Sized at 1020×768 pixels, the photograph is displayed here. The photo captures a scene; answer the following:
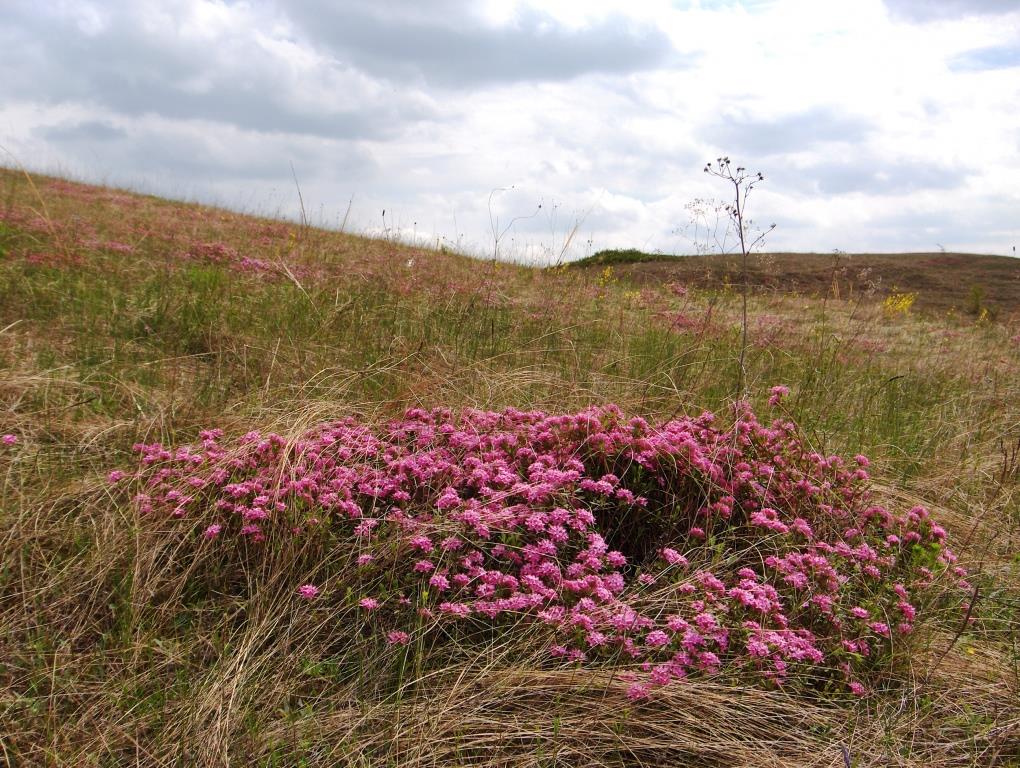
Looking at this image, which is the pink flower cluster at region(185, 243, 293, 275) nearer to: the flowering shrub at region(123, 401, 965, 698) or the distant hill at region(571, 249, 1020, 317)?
the flowering shrub at region(123, 401, 965, 698)

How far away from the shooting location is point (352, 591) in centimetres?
281

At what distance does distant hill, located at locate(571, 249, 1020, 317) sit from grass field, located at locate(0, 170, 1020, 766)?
10217mm

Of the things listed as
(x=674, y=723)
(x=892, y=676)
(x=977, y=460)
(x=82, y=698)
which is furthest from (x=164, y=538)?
(x=977, y=460)

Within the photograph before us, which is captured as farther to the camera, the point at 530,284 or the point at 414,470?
the point at 530,284

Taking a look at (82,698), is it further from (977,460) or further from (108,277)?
(108,277)

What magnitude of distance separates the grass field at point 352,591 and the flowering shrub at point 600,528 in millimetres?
50

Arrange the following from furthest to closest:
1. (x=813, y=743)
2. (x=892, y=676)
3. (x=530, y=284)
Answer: (x=530, y=284) → (x=892, y=676) → (x=813, y=743)

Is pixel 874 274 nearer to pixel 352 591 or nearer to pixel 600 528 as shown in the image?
pixel 600 528

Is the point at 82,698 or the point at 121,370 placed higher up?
the point at 121,370

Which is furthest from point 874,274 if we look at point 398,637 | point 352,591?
point 398,637

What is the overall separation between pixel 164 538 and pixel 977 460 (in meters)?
5.14

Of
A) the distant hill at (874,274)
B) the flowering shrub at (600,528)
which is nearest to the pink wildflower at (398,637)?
the flowering shrub at (600,528)

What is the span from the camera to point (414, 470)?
321cm

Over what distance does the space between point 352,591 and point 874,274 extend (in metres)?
19.3
